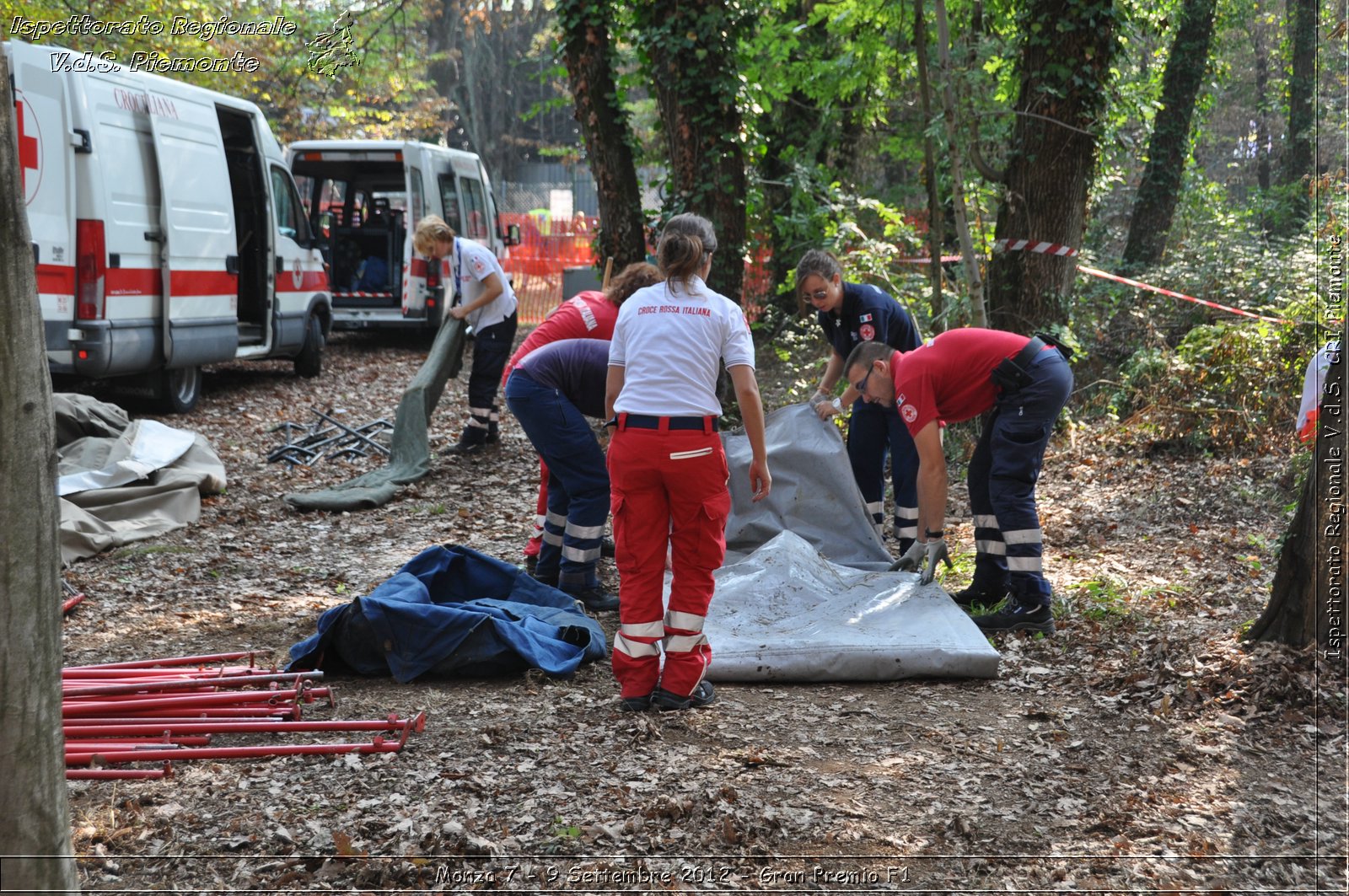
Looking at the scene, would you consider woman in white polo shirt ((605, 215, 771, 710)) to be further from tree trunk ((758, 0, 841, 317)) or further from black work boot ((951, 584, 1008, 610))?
tree trunk ((758, 0, 841, 317))

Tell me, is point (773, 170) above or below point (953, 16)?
below

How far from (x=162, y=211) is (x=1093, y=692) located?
846 cm

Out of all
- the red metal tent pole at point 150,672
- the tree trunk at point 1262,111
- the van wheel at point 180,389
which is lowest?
the red metal tent pole at point 150,672

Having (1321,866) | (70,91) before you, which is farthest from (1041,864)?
(70,91)

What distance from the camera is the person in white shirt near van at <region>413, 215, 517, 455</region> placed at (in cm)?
877

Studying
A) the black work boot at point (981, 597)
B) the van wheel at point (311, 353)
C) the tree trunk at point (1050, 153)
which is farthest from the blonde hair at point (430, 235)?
the black work boot at point (981, 597)

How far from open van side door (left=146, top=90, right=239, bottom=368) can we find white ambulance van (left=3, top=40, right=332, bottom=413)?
2 centimetres

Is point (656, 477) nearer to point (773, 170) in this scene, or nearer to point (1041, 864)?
point (1041, 864)

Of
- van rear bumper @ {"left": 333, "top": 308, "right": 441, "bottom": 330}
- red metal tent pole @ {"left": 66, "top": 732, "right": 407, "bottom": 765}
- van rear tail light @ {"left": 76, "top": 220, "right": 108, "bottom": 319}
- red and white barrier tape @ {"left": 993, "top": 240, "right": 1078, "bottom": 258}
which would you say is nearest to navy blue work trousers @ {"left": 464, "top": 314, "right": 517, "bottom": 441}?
van rear tail light @ {"left": 76, "top": 220, "right": 108, "bottom": 319}

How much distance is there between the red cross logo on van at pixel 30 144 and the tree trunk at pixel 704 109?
189 inches

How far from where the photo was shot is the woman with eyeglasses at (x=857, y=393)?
19.6ft

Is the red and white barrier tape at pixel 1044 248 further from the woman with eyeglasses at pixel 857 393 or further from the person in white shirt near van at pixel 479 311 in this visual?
the person in white shirt near van at pixel 479 311

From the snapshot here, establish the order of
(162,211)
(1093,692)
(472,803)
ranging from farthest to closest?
(162,211), (1093,692), (472,803)

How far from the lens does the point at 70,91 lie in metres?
8.41
